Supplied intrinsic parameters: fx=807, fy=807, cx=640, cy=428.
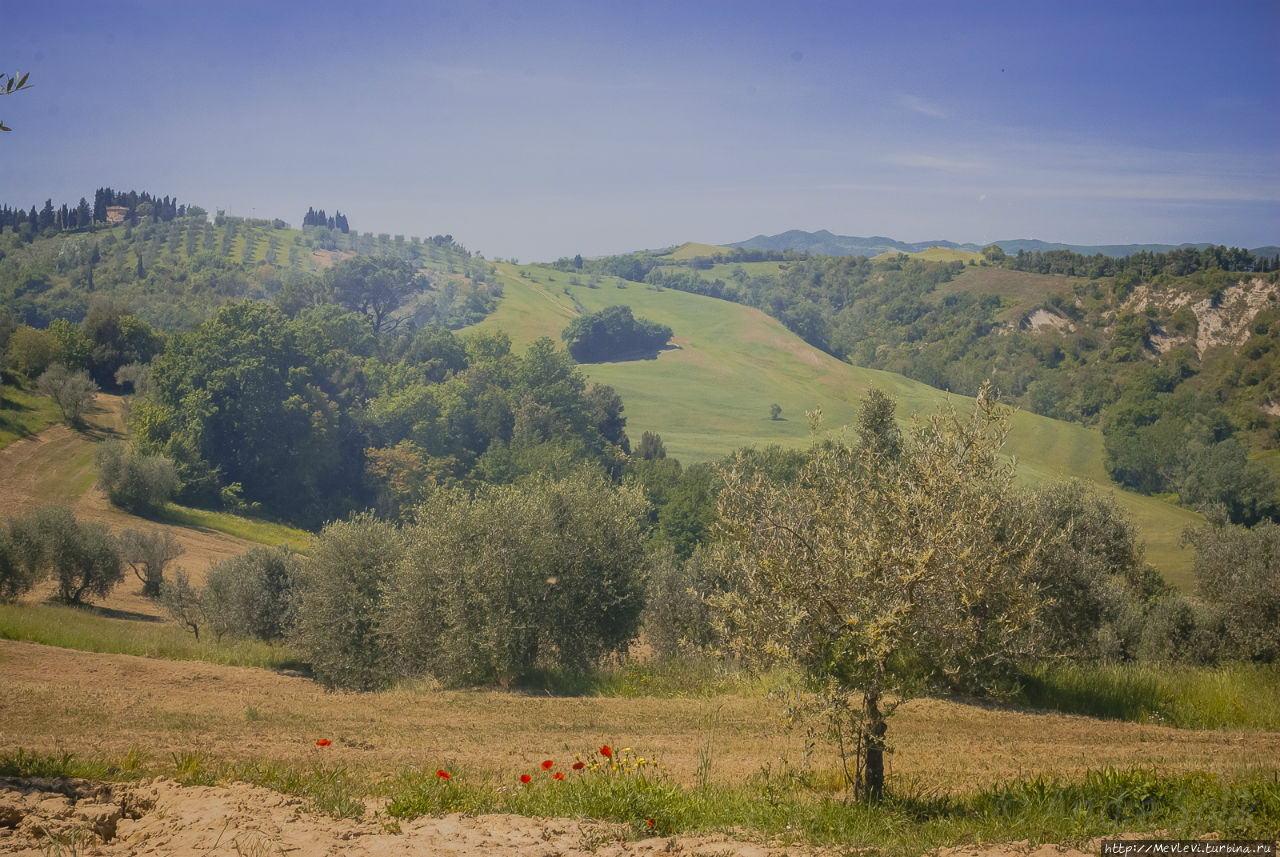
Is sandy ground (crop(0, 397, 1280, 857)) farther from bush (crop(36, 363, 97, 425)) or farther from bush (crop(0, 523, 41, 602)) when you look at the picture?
bush (crop(36, 363, 97, 425))

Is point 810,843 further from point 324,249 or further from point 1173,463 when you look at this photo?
point 324,249

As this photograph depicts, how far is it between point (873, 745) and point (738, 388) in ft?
386

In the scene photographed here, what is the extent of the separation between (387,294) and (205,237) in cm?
6248

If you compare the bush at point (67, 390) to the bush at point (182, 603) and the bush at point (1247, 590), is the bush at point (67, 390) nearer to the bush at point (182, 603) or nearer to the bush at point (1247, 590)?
the bush at point (182, 603)

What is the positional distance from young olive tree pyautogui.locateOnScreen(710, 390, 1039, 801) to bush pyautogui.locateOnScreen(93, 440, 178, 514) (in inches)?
2191

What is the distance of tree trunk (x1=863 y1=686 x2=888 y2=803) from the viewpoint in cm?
840

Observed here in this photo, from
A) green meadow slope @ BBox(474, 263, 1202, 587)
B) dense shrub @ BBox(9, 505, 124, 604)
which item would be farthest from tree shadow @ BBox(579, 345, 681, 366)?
dense shrub @ BBox(9, 505, 124, 604)

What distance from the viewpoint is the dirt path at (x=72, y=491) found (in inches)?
1850

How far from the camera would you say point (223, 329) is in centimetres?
7650

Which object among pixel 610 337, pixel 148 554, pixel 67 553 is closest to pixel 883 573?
pixel 67 553

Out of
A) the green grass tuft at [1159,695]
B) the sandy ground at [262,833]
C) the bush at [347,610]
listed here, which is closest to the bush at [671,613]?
the bush at [347,610]

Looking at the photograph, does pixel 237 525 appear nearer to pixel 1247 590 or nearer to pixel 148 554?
pixel 148 554

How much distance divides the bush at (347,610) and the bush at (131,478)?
34651mm

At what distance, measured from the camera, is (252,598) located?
28.6 metres
